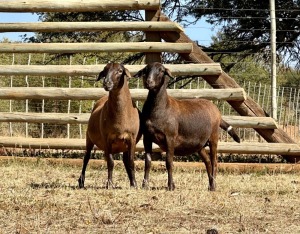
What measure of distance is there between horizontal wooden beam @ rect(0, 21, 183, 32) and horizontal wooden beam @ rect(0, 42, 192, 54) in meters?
0.29

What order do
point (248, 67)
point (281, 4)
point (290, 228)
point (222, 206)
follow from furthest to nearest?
1. point (248, 67)
2. point (281, 4)
3. point (222, 206)
4. point (290, 228)

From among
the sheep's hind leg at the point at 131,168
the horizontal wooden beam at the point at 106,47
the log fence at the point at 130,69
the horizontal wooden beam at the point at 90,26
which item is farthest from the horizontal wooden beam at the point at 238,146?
the sheep's hind leg at the point at 131,168

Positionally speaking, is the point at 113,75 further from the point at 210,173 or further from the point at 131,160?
the point at 210,173

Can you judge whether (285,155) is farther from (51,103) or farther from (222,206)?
(51,103)

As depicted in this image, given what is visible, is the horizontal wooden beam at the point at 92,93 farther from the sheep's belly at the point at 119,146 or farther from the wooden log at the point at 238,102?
the sheep's belly at the point at 119,146

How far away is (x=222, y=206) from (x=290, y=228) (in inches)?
41.8

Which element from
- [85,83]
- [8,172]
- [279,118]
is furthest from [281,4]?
[8,172]

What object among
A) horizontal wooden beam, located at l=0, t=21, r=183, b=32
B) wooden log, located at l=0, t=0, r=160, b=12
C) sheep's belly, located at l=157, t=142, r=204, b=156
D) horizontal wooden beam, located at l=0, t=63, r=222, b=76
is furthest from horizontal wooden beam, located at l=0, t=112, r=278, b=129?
sheep's belly, located at l=157, t=142, r=204, b=156

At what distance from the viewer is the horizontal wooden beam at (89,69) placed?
1182cm

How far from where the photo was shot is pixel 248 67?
2189 centimetres

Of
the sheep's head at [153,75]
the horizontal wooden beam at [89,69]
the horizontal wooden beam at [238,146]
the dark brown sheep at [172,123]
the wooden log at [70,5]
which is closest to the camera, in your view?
the sheep's head at [153,75]

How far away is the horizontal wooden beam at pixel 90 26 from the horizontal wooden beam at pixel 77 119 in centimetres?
160

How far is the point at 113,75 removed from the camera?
26.2 ft

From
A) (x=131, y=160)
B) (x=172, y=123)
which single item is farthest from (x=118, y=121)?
(x=172, y=123)
